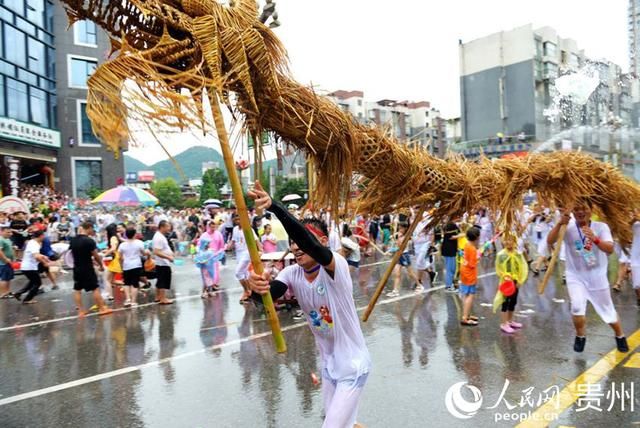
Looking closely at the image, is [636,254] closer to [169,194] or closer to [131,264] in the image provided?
[131,264]

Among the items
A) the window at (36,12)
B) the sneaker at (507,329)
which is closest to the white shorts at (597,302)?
the sneaker at (507,329)

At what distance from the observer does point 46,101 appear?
31188mm

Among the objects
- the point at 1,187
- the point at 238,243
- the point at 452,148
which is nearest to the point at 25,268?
the point at 238,243

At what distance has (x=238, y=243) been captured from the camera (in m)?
10.4

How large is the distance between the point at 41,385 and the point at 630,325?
7659mm

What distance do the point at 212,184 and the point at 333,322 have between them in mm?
63091

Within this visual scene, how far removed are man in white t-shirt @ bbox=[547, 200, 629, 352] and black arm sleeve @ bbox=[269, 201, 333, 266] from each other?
3806mm

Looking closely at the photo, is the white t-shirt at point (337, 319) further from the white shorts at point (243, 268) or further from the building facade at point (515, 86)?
the building facade at point (515, 86)

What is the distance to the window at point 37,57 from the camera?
2921cm

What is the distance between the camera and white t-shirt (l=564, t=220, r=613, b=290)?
5.69 meters

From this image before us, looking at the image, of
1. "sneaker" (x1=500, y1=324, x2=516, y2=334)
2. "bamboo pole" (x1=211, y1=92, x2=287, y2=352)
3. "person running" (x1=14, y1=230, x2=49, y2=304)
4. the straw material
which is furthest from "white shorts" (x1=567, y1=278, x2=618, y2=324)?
"person running" (x1=14, y1=230, x2=49, y2=304)

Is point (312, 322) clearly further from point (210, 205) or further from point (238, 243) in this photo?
point (210, 205)

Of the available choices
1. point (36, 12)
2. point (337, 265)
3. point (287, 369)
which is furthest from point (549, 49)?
point (337, 265)

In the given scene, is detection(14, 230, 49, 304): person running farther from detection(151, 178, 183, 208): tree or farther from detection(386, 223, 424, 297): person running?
detection(151, 178, 183, 208): tree
